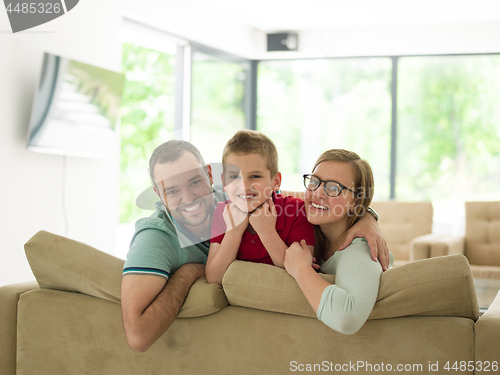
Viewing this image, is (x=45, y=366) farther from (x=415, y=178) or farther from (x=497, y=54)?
(x=497, y=54)

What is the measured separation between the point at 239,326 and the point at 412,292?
1.42 ft

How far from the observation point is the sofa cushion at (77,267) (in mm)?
1322

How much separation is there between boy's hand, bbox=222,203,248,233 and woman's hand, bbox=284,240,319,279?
0.51 feet

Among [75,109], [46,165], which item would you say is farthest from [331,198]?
[46,165]

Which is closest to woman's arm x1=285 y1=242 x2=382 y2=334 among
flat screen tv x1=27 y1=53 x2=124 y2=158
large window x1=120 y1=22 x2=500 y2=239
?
flat screen tv x1=27 y1=53 x2=124 y2=158

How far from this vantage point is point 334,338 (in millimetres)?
1178

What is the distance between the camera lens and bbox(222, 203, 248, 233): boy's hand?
1362 mm

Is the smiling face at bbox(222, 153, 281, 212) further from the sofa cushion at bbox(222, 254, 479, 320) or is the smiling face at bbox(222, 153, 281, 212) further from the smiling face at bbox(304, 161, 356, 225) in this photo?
the sofa cushion at bbox(222, 254, 479, 320)

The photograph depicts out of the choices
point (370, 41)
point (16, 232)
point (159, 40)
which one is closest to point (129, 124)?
point (159, 40)

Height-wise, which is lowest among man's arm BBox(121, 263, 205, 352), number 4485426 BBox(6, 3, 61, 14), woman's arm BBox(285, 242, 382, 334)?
man's arm BBox(121, 263, 205, 352)

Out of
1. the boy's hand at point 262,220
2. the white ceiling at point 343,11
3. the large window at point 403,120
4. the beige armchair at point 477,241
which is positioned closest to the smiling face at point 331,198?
the boy's hand at point 262,220

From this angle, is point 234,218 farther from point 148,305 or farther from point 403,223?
point 403,223

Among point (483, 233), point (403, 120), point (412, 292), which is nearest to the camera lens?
point (412, 292)

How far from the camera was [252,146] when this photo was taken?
1429 millimetres
